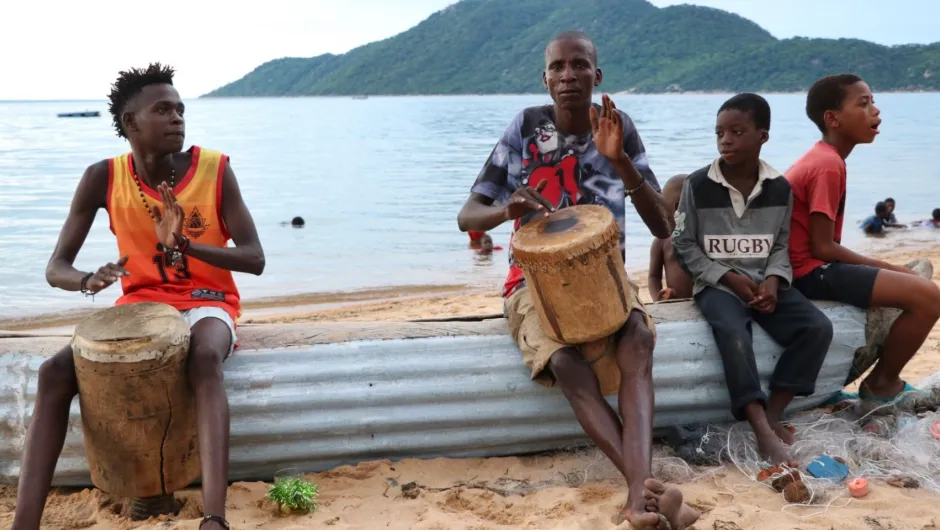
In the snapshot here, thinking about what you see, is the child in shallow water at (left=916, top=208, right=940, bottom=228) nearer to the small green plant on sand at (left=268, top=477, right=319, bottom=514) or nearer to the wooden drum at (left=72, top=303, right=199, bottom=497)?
the small green plant on sand at (left=268, top=477, right=319, bottom=514)

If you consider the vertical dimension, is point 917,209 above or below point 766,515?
below

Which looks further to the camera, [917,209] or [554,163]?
[917,209]

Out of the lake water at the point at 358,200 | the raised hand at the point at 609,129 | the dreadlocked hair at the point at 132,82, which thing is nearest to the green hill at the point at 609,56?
the lake water at the point at 358,200

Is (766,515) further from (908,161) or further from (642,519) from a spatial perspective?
(908,161)

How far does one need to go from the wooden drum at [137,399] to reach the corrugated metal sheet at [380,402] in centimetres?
42

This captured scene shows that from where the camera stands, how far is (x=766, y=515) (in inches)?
122

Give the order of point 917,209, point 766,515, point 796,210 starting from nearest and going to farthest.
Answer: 1. point 766,515
2. point 796,210
3. point 917,209

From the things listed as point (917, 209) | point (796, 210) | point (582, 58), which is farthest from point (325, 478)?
point (917, 209)

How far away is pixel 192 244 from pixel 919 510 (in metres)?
2.89

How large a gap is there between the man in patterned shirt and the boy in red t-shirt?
0.69m

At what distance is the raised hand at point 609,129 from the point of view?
3477 millimetres

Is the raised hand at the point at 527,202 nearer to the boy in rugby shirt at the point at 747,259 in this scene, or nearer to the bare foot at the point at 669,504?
the boy in rugby shirt at the point at 747,259

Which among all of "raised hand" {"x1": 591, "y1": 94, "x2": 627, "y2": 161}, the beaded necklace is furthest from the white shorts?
"raised hand" {"x1": 591, "y1": 94, "x2": 627, "y2": 161}

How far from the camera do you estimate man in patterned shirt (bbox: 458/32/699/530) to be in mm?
3131
